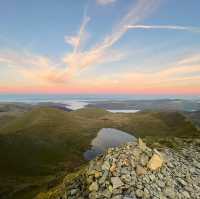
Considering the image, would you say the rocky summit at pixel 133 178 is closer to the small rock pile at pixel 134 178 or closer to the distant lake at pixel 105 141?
the small rock pile at pixel 134 178

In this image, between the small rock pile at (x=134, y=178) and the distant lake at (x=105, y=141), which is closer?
the small rock pile at (x=134, y=178)

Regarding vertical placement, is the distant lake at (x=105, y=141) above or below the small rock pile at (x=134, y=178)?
below

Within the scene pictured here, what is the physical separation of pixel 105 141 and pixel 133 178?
14600 centimetres

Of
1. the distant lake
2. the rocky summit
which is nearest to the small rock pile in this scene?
the rocky summit

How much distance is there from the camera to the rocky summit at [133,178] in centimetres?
1792

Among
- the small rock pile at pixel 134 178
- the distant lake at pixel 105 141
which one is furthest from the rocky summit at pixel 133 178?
the distant lake at pixel 105 141

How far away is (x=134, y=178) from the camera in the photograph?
18.7 metres

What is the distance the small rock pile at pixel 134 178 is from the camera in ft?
58.7

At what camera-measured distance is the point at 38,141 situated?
13700cm

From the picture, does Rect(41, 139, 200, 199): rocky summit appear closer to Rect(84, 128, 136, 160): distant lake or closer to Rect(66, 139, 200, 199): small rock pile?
Rect(66, 139, 200, 199): small rock pile

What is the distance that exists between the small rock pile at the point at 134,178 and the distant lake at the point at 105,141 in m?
111

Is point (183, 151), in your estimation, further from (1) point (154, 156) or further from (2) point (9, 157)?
(2) point (9, 157)

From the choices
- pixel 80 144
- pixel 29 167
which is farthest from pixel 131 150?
pixel 80 144

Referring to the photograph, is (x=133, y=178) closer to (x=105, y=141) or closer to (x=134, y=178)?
(x=134, y=178)
